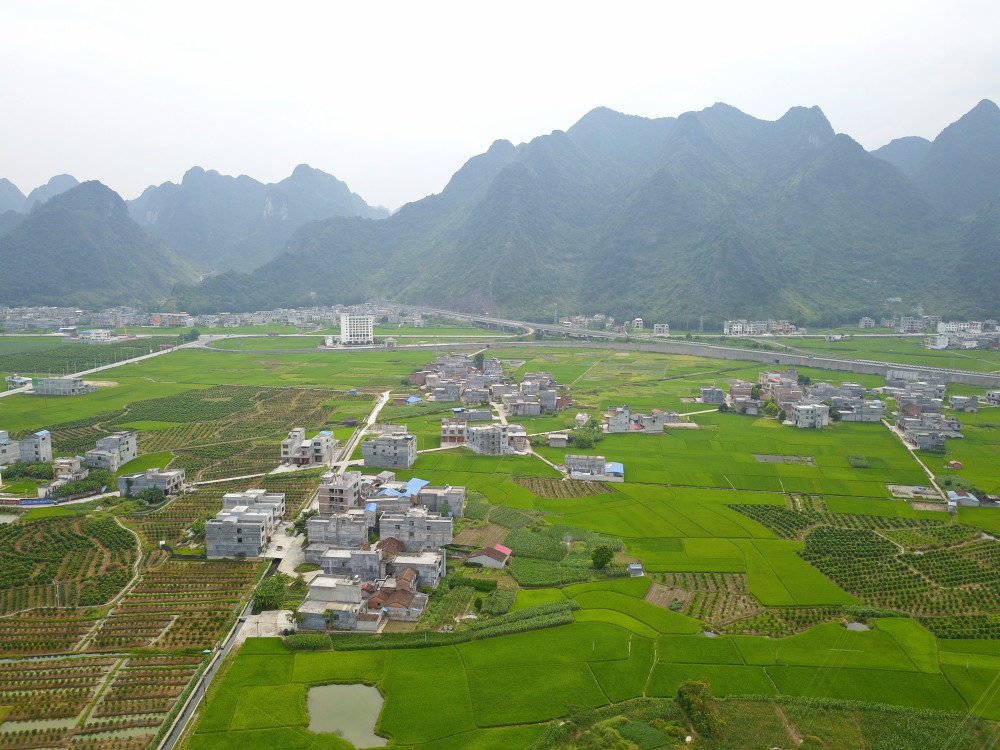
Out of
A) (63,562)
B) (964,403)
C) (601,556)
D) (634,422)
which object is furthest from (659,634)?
(964,403)

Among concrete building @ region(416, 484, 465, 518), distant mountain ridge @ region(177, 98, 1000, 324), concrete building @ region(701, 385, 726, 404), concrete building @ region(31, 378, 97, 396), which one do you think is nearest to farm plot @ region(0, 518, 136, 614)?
concrete building @ region(416, 484, 465, 518)

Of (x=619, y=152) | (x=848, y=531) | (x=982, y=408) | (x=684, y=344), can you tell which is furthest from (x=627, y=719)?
(x=619, y=152)

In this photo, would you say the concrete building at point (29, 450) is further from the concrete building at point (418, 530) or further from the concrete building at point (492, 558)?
the concrete building at point (492, 558)

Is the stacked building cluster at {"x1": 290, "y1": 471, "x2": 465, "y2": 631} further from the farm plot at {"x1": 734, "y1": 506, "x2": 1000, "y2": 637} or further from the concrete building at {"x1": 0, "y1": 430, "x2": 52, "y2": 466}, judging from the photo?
the concrete building at {"x1": 0, "y1": 430, "x2": 52, "y2": 466}

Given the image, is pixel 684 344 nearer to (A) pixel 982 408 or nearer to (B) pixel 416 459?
(A) pixel 982 408

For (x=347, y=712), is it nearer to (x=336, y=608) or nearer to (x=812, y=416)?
(x=336, y=608)

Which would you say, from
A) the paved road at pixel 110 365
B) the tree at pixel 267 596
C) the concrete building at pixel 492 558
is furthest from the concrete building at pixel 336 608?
the paved road at pixel 110 365

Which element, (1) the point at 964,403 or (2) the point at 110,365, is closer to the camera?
(1) the point at 964,403
